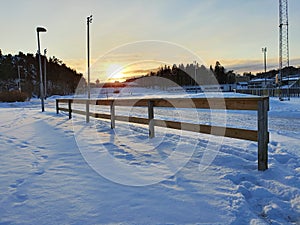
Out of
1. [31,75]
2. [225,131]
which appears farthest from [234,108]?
[31,75]

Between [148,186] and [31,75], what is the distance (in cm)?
7745

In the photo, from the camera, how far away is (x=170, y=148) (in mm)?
5051

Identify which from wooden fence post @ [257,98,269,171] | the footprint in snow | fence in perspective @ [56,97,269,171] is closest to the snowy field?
the footprint in snow

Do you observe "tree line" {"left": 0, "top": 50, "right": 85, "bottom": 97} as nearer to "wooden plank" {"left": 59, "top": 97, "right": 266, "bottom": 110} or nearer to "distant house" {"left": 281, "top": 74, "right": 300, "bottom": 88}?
"distant house" {"left": 281, "top": 74, "right": 300, "bottom": 88}

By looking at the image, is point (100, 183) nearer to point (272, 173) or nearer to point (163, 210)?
point (163, 210)

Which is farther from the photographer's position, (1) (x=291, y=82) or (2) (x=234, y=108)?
(1) (x=291, y=82)

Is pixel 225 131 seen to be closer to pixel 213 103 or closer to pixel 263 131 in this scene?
pixel 213 103

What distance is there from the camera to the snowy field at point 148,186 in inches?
97.0

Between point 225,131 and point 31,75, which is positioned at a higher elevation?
point 31,75

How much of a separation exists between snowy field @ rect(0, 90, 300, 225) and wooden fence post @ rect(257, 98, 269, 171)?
0.16m

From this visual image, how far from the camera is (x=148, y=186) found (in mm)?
3188

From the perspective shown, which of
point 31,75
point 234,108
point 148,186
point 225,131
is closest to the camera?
point 148,186

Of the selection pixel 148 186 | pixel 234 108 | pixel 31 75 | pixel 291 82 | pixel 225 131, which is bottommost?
pixel 148 186

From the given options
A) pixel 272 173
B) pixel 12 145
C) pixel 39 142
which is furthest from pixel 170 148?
pixel 12 145
